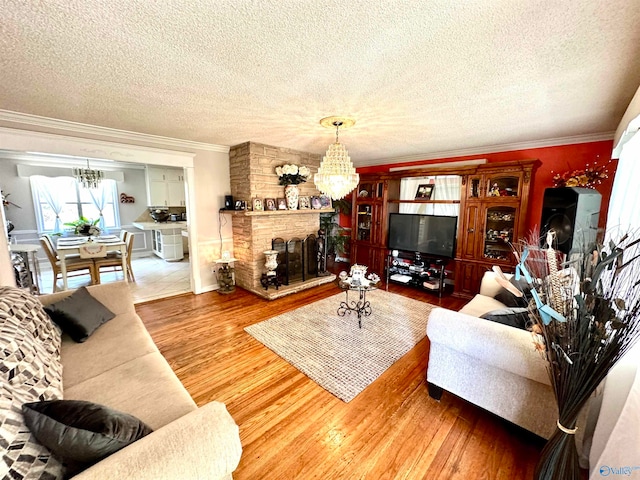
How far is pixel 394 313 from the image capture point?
348 centimetres

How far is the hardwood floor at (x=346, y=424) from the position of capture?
1477 mm

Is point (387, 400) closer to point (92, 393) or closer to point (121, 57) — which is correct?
point (92, 393)

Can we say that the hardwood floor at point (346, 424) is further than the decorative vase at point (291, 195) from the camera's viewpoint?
No

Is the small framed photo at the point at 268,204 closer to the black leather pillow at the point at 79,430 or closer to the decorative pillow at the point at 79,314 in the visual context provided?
the decorative pillow at the point at 79,314

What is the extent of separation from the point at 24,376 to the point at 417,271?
4.45m

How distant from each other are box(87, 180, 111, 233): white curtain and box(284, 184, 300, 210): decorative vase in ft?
16.7

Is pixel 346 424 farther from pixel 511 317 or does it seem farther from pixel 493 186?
pixel 493 186

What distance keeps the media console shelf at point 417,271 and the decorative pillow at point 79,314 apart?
396 cm

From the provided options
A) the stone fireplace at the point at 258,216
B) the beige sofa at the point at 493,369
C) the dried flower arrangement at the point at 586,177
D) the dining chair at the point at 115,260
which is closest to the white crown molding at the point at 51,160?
the dining chair at the point at 115,260

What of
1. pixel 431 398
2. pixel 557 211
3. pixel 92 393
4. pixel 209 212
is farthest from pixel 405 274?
pixel 92 393

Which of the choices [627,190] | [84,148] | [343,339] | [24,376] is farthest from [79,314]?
[627,190]

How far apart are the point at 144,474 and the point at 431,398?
6.29ft

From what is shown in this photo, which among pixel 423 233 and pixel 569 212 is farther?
pixel 423 233

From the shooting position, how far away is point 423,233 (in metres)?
4.52
